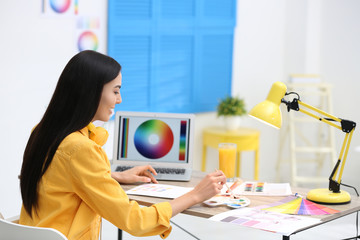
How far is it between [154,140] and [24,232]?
4.07 feet

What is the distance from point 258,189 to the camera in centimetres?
239

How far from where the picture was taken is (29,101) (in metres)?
3.51

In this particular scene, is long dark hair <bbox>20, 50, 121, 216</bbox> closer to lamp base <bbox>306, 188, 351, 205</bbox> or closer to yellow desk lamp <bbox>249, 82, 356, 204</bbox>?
yellow desk lamp <bbox>249, 82, 356, 204</bbox>

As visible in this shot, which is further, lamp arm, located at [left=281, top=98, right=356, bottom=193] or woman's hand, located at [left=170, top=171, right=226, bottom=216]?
lamp arm, located at [left=281, top=98, right=356, bottom=193]

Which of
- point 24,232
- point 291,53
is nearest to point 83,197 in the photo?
point 24,232

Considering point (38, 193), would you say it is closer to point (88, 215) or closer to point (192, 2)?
point (88, 215)

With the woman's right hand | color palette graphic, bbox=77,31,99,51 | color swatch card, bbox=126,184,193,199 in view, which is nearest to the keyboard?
color swatch card, bbox=126,184,193,199

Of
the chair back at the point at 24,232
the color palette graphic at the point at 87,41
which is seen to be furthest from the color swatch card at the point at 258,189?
the color palette graphic at the point at 87,41

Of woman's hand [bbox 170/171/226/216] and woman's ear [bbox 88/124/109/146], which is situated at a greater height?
woman's ear [bbox 88/124/109/146]

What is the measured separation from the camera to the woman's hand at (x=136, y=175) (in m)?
2.46

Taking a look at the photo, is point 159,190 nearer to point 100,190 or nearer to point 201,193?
point 201,193

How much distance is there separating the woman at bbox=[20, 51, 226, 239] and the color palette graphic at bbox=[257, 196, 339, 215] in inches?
18.7

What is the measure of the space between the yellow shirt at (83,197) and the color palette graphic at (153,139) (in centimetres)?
90

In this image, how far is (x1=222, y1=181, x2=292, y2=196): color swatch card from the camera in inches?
91.4
